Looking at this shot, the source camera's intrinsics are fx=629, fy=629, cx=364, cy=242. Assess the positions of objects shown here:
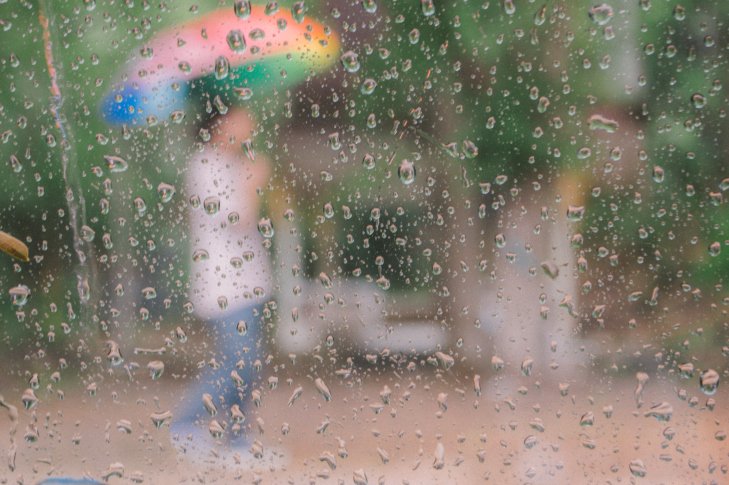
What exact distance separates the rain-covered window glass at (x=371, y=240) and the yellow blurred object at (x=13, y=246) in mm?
18

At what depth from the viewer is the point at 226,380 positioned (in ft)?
2.16

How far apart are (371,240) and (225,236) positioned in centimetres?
15

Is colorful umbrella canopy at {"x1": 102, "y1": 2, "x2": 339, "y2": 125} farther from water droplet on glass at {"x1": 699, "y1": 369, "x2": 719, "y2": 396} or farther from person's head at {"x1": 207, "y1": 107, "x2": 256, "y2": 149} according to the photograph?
water droplet on glass at {"x1": 699, "y1": 369, "x2": 719, "y2": 396}

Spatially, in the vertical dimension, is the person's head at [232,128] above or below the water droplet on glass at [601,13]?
below

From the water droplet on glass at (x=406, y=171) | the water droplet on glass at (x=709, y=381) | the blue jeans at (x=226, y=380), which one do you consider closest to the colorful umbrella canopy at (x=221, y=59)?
the water droplet on glass at (x=406, y=171)

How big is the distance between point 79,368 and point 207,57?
358 millimetres

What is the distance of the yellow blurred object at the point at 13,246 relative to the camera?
676 millimetres

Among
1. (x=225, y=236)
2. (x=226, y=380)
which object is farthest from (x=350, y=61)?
(x=226, y=380)

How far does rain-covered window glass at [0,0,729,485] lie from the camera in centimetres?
63

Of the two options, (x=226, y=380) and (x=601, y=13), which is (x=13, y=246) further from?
(x=601, y=13)

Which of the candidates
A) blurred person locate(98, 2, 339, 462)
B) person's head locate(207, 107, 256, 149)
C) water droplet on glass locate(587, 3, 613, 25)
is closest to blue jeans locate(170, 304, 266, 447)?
blurred person locate(98, 2, 339, 462)

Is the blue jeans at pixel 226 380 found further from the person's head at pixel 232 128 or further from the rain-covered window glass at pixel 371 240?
the person's head at pixel 232 128

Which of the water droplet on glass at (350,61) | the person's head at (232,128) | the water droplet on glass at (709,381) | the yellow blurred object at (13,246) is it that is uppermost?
the water droplet on glass at (350,61)

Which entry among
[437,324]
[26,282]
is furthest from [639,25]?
[26,282]
